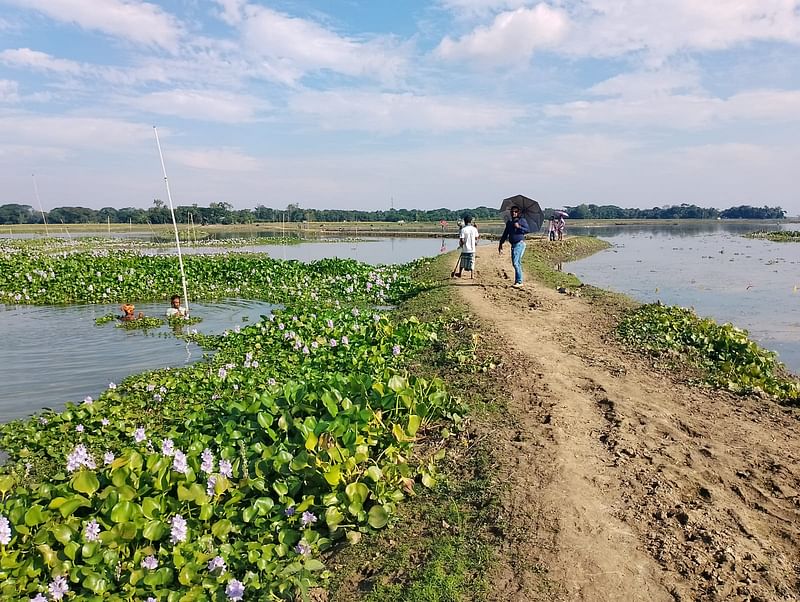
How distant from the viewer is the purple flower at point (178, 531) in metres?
3.47

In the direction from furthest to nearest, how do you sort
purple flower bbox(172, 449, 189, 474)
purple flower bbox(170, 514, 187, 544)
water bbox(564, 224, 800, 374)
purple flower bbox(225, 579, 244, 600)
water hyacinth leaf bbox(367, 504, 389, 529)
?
water bbox(564, 224, 800, 374), purple flower bbox(172, 449, 189, 474), water hyacinth leaf bbox(367, 504, 389, 529), purple flower bbox(170, 514, 187, 544), purple flower bbox(225, 579, 244, 600)

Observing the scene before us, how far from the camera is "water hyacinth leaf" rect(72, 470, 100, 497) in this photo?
3.69 metres

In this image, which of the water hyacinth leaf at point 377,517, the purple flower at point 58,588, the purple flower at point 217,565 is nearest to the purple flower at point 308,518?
the water hyacinth leaf at point 377,517

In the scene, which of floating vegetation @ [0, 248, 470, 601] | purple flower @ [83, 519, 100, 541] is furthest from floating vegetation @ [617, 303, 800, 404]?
purple flower @ [83, 519, 100, 541]

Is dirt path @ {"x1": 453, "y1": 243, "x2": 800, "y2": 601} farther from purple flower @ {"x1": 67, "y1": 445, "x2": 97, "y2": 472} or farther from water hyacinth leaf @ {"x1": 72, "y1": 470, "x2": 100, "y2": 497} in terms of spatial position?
purple flower @ {"x1": 67, "y1": 445, "x2": 97, "y2": 472}

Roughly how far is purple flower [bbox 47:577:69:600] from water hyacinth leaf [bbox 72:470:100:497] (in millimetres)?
601

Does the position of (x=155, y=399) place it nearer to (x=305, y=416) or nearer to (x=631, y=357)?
(x=305, y=416)

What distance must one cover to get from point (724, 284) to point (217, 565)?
1888 centimetres

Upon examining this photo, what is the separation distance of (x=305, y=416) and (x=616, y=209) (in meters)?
149

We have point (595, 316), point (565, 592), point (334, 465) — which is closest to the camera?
point (565, 592)

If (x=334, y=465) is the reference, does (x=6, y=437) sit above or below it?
below

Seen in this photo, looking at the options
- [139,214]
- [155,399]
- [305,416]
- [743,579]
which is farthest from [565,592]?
[139,214]

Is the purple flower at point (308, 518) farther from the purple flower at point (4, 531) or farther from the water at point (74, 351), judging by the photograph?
the water at point (74, 351)

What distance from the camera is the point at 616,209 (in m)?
142
